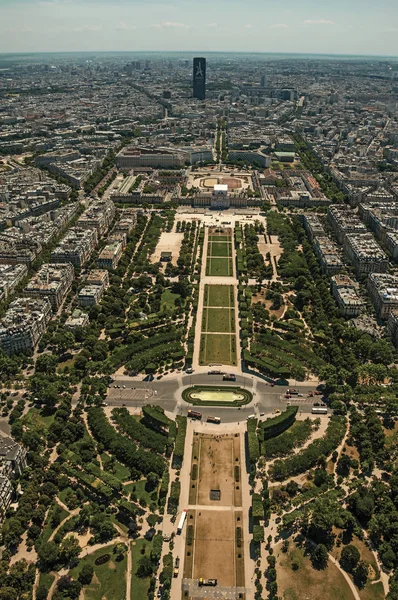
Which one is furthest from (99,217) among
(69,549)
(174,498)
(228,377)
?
(69,549)

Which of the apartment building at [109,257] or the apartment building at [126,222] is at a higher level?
the apartment building at [126,222]

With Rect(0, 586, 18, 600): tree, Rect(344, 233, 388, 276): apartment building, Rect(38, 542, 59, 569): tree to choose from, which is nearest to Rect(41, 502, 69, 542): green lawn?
Rect(38, 542, 59, 569): tree

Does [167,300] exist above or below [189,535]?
above

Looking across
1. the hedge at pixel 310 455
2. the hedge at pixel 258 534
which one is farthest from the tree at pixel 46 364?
the hedge at pixel 258 534

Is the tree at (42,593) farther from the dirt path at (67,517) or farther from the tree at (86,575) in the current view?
the dirt path at (67,517)

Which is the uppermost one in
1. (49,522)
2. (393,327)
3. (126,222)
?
(126,222)

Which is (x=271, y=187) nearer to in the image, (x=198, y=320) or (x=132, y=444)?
(x=198, y=320)

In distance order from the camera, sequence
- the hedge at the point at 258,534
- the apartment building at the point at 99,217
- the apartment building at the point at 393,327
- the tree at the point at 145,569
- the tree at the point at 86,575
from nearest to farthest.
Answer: the tree at the point at 86,575, the tree at the point at 145,569, the hedge at the point at 258,534, the apartment building at the point at 393,327, the apartment building at the point at 99,217

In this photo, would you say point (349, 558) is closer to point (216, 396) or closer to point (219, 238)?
point (216, 396)
